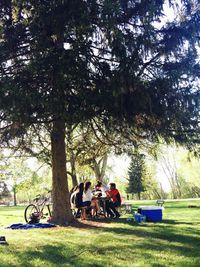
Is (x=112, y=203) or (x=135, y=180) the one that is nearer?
(x=112, y=203)

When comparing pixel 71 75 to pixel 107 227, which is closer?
pixel 71 75

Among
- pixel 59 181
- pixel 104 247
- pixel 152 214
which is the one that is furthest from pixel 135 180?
pixel 104 247

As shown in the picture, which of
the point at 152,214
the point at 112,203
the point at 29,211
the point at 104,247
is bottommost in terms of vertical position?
the point at 104,247

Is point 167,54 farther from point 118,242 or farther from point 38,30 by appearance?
point 118,242

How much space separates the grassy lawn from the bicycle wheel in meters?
3.52

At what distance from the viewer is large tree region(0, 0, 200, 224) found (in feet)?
31.8

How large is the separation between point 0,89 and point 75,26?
236 cm

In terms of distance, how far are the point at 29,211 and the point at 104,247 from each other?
7.66m

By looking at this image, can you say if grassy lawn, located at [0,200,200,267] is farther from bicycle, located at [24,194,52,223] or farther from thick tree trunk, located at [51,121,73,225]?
bicycle, located at [24,194,52,223]

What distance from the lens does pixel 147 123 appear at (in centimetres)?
1157

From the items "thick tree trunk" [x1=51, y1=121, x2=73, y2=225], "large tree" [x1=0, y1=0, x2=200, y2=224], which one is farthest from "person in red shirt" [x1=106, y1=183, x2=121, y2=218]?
"large tree" [x1=0, y1=0, x2=200, y2=224]

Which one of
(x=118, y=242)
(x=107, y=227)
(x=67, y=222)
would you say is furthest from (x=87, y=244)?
(x=67, y=222)

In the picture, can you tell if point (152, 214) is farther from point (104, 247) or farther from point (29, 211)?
point (104, 247)

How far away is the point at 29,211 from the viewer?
15.2 m
